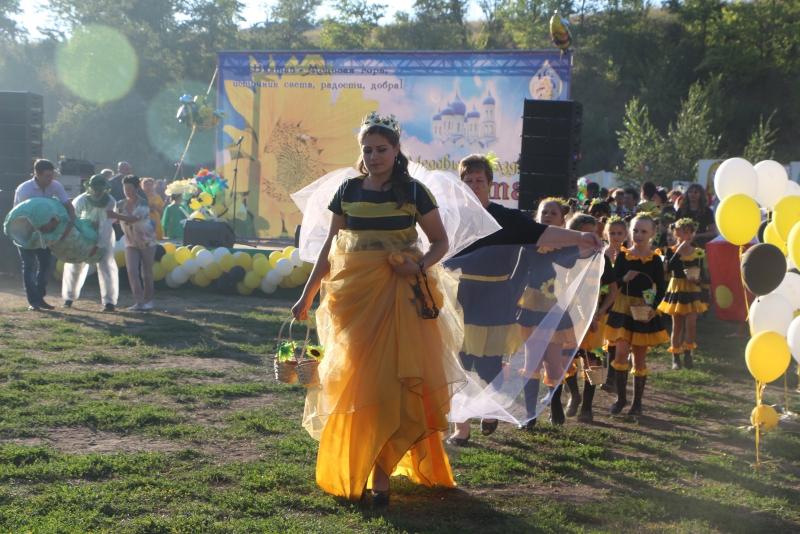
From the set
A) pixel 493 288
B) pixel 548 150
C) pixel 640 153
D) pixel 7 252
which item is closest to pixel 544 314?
pixel 493 288

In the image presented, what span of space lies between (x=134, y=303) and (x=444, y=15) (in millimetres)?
62031

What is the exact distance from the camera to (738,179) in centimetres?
546

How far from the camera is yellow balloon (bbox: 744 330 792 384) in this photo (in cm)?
465

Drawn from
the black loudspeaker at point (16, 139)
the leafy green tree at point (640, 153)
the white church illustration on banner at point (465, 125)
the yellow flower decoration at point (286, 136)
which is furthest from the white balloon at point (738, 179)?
the leafy green tree at point (640, 153)

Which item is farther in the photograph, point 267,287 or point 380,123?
point 267,287

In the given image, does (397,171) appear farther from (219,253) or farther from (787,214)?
(219,253)

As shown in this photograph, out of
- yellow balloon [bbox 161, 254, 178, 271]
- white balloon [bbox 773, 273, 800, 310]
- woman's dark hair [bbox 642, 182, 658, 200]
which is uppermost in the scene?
woman's dark hair [bbox 642, 182, 658, 200]

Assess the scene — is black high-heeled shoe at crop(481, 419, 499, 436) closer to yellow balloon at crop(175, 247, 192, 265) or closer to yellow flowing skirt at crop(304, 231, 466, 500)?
yellow flowing skirt at crop(304, 231, 466, 500)

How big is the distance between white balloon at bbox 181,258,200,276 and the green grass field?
4.22m

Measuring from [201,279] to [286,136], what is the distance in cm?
747

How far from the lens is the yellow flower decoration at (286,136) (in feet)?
59.3

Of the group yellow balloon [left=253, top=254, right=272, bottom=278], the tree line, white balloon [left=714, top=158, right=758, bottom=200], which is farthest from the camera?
the tree line

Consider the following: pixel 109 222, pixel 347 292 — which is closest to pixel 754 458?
pixel 347 292

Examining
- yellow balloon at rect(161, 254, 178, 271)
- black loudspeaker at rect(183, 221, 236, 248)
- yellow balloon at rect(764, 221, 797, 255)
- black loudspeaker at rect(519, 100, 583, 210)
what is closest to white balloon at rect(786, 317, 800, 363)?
yellow balloon at rect(764, 221, 797, 255)
